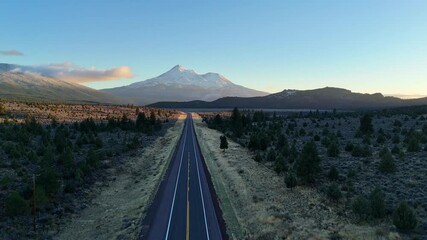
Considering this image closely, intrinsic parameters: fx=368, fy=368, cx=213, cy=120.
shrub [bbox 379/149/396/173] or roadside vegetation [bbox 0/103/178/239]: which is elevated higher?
shrub [bbox 379/149/396/173]

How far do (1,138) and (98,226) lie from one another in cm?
3404

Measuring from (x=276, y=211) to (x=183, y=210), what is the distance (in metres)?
7.01

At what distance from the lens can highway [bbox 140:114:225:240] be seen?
23.6 metres

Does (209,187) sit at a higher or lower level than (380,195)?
lower

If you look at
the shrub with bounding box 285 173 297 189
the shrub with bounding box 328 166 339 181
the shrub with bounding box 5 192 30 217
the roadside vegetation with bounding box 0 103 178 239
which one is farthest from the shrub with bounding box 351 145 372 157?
the shrub with bounding box 5 192 30 217

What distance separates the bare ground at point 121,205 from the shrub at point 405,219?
15659 mm

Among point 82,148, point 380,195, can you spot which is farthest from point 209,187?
point 82,148

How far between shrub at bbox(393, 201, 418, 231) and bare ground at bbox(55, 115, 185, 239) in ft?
51.4

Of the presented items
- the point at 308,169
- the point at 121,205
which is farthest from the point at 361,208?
the point at 121,205

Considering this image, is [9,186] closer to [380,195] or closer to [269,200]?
[269,200]

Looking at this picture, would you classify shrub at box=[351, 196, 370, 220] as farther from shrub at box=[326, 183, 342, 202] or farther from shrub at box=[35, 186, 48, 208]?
shrub at box=[35, 186, 48, 208]

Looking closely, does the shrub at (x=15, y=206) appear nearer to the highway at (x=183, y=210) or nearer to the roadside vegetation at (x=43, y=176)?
the roadside vegetation at (x=43, y=176)

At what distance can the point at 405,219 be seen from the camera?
823 inches

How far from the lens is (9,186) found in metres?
30.5
